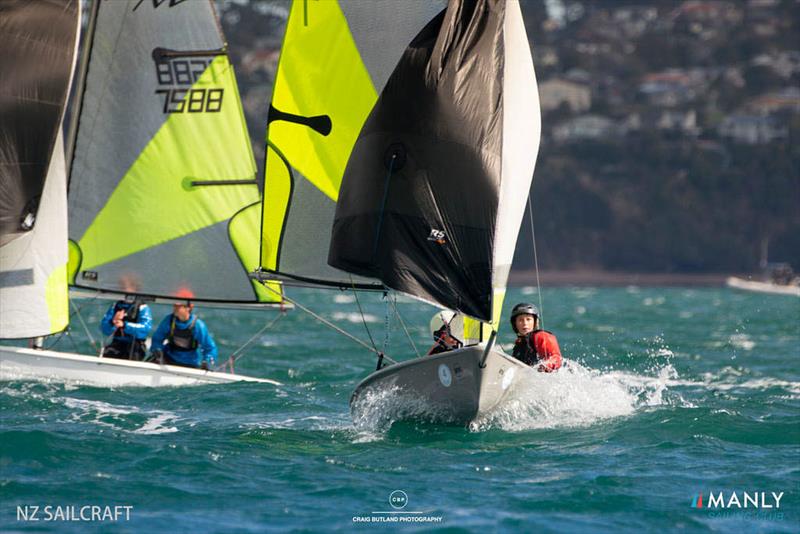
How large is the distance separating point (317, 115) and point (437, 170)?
2440 mm

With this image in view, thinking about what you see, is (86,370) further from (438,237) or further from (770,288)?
(770,288)

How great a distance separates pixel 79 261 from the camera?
16656mm

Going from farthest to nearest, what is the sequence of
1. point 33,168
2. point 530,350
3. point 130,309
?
point 130,309, point 33,168, point 530,350

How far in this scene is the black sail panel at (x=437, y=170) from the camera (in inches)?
429

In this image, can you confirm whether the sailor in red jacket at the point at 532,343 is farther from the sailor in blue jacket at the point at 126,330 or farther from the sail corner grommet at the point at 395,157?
the sailor in blue jacket at the point at 126,330

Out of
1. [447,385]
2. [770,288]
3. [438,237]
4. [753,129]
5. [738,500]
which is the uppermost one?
[753,129]

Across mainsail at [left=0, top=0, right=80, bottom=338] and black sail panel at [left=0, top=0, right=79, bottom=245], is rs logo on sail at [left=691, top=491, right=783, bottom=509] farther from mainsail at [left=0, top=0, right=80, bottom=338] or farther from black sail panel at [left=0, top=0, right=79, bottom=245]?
black sail panel at [left=0, top=0, right=79, bottom=245]

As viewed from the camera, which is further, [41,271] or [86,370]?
[86,370]

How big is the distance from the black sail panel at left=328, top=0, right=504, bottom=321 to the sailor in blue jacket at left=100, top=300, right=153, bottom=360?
494 centimetres

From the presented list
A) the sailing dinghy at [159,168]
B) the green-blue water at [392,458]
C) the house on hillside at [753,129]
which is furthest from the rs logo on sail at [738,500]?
the house on hillside at [753,129]

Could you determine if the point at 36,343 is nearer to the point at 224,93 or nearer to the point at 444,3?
the point at 224,93

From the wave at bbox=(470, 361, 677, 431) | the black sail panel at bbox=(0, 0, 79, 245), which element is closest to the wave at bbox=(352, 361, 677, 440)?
the wave at bbox=(470, 361, 677, 431)

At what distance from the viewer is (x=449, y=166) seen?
11031 mm

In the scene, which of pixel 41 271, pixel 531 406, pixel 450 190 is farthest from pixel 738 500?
pixel 41 271
